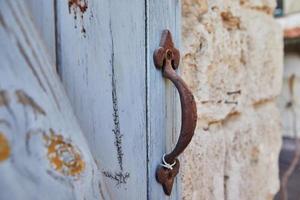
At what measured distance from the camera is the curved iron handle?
54cm

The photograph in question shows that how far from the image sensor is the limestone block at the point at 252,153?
89cm

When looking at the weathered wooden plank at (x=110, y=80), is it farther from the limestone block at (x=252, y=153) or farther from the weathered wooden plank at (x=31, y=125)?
the limestone block at (x=252, y=153)

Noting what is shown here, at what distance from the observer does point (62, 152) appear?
39 cm

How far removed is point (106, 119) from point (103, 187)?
0.09 metres

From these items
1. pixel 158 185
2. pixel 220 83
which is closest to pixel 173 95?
pixel 158 185

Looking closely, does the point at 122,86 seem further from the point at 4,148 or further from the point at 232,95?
the point at 232,95

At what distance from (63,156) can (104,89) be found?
13cm

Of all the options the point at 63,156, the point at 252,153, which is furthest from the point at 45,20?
the point at 252,153

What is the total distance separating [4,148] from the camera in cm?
34

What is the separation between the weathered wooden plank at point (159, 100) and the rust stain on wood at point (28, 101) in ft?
0.70

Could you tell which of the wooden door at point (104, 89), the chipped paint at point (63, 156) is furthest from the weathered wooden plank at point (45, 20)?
the chipped paint at point (63, 156)

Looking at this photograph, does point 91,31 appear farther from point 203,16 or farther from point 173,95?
point 203,16

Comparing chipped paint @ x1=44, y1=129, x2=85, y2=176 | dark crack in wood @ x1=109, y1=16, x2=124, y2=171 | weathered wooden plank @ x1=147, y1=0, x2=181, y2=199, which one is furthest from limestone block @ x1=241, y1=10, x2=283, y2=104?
chipped paint @ x1=44, y1=129, x2=85, y2=176

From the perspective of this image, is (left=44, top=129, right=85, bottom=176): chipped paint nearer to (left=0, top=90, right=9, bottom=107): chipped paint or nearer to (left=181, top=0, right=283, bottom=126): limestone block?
(left=0, top=90, right=9, bottom=107): chipped paint
